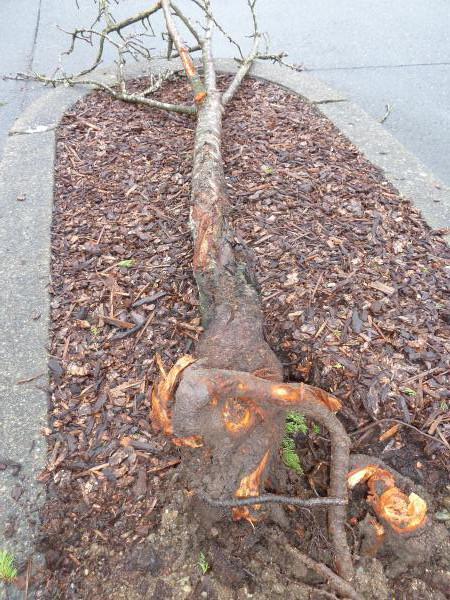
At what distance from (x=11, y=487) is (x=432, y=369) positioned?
184cm

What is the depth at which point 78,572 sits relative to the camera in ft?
5.87

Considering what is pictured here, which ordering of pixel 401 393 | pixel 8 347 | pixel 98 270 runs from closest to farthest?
pixel 401 393 → pixel 8 347 → pixel 98 270

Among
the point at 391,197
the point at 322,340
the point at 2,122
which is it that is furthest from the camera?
the point at 2,122

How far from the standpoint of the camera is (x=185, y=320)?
101 inches

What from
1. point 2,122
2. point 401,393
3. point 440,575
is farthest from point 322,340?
point 2,122

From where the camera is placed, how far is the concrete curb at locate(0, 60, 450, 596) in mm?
2057

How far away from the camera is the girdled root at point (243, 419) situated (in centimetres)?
169

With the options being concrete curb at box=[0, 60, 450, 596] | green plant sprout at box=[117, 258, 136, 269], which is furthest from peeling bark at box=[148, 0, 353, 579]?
green plant sprout at box=[117, 258, 136, 269]

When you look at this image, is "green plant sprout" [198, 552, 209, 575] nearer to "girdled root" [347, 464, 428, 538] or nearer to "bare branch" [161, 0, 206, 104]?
"girdled root" [347, 464, 428, 538]

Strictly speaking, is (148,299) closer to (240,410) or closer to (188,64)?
(240,410)

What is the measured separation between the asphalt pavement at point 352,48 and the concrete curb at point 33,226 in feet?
1.63

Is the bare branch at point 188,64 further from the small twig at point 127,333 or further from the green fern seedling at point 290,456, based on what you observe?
the green fern seedling at point 290,456

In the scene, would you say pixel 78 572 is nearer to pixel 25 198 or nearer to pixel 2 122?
pixel 25 198

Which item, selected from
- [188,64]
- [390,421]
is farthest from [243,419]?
[188,64]
